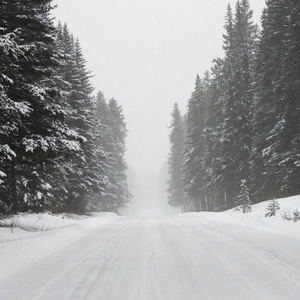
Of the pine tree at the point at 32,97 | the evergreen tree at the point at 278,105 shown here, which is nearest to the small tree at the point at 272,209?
the evergreen tree at the point at 278,105

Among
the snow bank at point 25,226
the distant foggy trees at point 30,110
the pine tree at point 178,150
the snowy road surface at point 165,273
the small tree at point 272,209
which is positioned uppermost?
the pine tree at point 178,150

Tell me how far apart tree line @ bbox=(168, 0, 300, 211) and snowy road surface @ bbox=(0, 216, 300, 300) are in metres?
12.3

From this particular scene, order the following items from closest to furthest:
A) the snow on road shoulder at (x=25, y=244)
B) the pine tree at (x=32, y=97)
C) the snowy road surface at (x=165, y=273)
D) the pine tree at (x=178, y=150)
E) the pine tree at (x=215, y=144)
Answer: the snowy road surface at (x=165, y=273) → the snow on road shoulder at (x=25, y=244) → the pine tree at (x=32, y=97) → the pine tree at (x=215, y=144) → the pine tree at (x=178, y=150)

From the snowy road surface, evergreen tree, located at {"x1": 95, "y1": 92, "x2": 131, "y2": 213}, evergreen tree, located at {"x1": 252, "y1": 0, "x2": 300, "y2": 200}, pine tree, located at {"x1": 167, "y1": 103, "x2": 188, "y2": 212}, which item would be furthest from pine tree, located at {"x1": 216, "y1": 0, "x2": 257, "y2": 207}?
pine tree, located at {"x1": 167, "y1": 103, "x2": 188, "y2": 212}

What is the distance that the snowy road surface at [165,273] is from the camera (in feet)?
15.9

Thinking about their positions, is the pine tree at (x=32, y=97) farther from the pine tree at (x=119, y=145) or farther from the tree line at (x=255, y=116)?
the pine tree at (x=119, y=145)

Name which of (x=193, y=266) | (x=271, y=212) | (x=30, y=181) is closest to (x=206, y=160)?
(x=271, y=212)

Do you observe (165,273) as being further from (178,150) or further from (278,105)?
(178,150)

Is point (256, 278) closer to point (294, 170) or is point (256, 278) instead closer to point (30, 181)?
point (30, 181)

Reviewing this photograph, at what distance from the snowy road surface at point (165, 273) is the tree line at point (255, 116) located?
486 inches

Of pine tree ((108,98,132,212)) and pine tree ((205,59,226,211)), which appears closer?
pine tree ((205,59,226,211))

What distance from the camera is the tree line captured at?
21.6 meters

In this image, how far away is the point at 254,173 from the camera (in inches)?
1030

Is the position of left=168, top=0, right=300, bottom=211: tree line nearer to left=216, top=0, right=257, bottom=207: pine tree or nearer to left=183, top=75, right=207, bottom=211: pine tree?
left=216, top=0, right=257, bottom=207: pine tree
